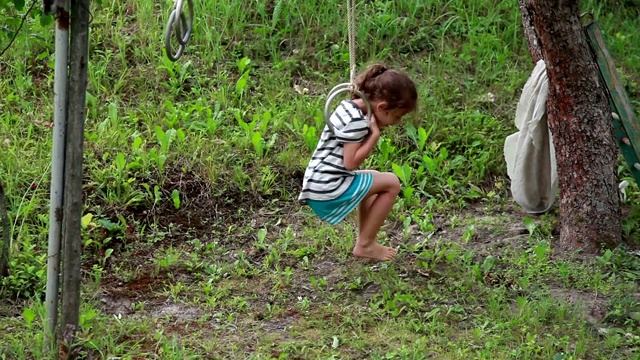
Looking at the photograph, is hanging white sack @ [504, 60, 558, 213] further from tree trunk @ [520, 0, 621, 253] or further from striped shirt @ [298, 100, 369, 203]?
striped shirt @ [298, 100, 369, 203]

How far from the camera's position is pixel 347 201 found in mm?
4816

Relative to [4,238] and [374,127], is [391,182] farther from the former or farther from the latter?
[4,238]

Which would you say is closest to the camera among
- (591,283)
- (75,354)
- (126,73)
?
(75,354)

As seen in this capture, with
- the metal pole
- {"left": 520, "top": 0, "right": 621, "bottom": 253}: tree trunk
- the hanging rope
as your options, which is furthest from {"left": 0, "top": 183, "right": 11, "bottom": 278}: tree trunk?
{"left": 520, "top": 0, "right": 621, "bottom": 253}: tree trunk

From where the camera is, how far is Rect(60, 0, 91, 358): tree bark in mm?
3887

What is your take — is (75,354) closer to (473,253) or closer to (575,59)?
(473,253)

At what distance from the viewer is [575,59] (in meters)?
5.07

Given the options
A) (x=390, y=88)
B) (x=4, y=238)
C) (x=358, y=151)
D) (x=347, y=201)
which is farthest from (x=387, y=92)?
(x=4, y=238)

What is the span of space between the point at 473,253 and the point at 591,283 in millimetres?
668

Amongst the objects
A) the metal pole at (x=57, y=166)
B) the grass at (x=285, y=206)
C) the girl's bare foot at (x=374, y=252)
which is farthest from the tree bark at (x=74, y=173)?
the girl's bare foot at (x=374, y=252)

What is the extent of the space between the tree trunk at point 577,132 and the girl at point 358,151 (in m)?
0.87

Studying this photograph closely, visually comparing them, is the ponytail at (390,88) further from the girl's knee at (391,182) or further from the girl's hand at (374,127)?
the girl's knee at (391,182)

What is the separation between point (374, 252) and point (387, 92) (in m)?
0.90

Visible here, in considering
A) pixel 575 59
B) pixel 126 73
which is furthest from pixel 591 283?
pixel 126 73
